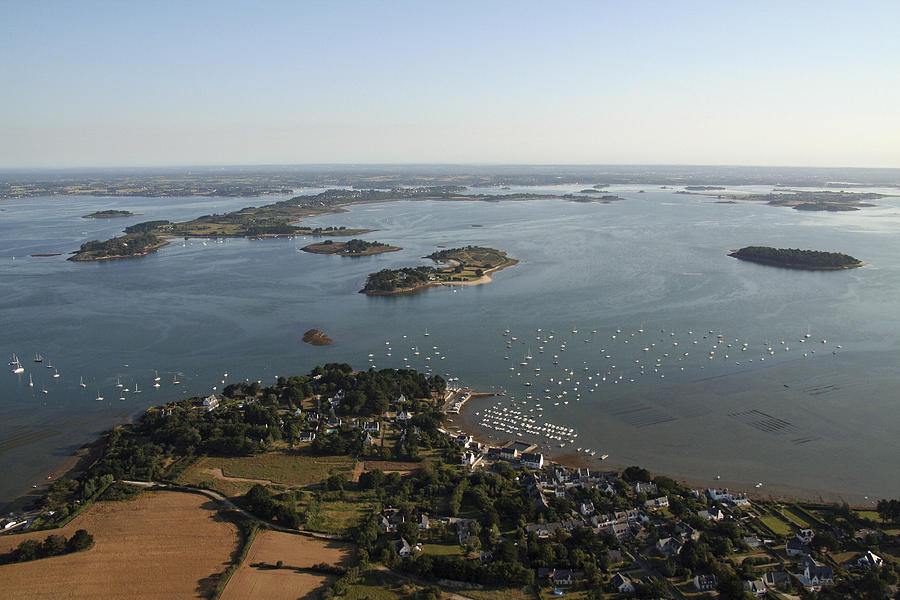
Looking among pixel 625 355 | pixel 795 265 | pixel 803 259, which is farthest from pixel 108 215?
pixel 803 259

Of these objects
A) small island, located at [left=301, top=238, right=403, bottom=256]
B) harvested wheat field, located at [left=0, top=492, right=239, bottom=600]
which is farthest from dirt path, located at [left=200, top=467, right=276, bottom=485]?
small island, located at [left=301, top=238, right=403, bottom=256]

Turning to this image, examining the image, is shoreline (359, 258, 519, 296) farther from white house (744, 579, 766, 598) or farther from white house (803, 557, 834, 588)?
white house (803, 557, 834, 588)

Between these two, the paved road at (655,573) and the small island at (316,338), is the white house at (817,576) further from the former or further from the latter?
the small island at (316,338)

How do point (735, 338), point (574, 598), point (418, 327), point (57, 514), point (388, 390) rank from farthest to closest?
1. point (418, 327)
2. point (735, 338)
3. point (388, 390)
4. point (57, 514)
5. point (574, 598)

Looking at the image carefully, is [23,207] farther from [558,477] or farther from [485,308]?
[558,477]

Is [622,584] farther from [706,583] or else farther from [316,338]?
[316,338]

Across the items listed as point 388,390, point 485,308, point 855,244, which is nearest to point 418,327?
point 485,308

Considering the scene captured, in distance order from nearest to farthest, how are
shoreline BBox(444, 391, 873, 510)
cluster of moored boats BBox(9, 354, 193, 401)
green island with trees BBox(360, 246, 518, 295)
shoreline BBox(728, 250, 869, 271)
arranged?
shoreline BBox(444, 391, 873, 510), cluster of moored boats BBox(9, 354, 193, 401), green island with trees BBox(360, 246, 518, 295), shoreline BBox(728, 250, 869, 271)
